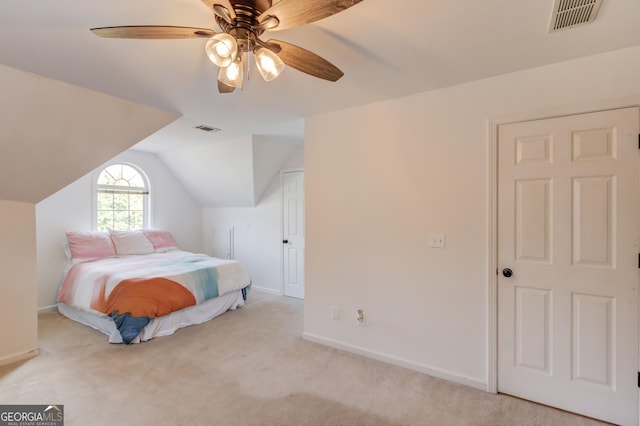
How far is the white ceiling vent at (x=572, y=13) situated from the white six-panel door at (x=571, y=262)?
2.21 ft

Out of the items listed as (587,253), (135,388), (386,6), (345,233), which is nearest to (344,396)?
(345,233)

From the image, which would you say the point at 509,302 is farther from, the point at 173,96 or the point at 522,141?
the point at 173,96

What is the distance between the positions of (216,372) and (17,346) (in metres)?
1.83

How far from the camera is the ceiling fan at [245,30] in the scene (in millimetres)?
1143

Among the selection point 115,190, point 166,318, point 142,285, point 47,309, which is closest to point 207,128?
point 142,285

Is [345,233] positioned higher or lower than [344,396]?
higher

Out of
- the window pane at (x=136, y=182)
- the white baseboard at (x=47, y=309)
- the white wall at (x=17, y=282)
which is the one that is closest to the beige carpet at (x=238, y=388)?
the white wall at (x=17, y=282)

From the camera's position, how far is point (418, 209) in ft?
8.52

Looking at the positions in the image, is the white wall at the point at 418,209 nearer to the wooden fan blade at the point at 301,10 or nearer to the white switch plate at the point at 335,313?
the white switch plate at the point at 335,313

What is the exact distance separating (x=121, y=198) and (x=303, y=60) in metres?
4.65

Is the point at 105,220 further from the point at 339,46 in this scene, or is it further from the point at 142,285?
the point at 339,46

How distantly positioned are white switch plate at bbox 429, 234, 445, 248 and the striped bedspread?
2638mm

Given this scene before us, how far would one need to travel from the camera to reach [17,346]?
8.91 feet

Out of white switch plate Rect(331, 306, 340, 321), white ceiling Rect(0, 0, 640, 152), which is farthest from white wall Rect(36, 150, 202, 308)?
white switch plate Rect(331, 306, 340, 321)
